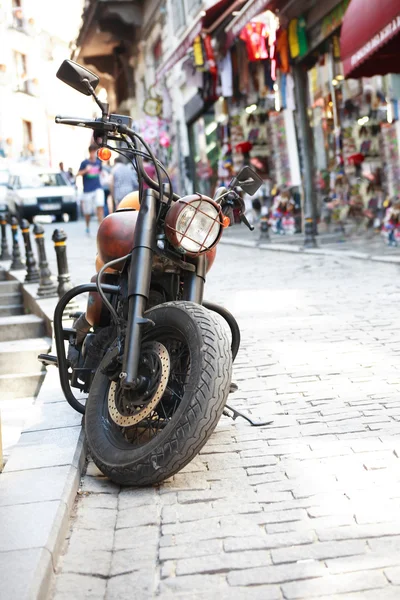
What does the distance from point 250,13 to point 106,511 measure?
13.1 m

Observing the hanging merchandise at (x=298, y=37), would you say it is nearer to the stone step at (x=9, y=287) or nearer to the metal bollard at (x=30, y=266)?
the metal bollard at (x=30, y=266)

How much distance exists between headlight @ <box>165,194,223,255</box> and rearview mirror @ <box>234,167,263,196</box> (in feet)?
2.14

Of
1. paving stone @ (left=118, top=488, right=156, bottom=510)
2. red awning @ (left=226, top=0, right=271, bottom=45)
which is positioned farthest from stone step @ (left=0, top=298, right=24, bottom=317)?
red awning @ (left=226, top=0, right=271, bottom=45)

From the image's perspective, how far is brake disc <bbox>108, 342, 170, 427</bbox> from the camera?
3705mm

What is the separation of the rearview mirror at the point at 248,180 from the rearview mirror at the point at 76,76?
94cm

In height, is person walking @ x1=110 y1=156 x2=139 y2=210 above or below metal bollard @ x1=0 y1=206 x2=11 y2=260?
above

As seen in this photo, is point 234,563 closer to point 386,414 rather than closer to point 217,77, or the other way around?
point 386,414

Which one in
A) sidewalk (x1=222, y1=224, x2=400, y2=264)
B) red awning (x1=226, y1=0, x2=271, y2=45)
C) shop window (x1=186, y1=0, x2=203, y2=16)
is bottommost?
sidewalk (x1=222, y1=224, x2=400, y2=264)

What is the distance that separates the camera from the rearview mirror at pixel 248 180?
454 cm

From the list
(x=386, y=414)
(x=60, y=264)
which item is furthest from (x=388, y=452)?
(x=60, y=264)

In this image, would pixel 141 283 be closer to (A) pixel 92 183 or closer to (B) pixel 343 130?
(B) pixel 343 130

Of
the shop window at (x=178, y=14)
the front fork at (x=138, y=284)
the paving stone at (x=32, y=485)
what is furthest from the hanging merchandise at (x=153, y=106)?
the paving stone at (x=32, y=485)

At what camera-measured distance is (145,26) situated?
30.3 meters

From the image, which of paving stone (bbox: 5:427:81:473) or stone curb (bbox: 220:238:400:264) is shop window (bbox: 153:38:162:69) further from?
paving stone (bbox: 5:427:81:473)
